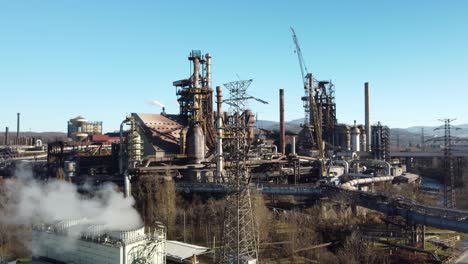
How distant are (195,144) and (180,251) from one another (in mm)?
20455

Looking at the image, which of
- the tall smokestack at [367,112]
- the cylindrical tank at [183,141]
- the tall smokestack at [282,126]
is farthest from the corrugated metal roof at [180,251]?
the tall smokestack at [367,112]

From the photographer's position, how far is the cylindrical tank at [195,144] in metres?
43.2

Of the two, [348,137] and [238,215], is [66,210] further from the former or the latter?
[348,137]

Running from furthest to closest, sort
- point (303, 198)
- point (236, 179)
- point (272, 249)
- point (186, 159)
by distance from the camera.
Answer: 1. point (186, 159)
2. point (303, 198)
3. point (272, 249)
4. point (236, 179)

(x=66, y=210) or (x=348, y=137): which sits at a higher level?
(x=348, y=137)

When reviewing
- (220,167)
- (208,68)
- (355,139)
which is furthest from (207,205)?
(355,139)

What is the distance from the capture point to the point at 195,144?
1698 inches

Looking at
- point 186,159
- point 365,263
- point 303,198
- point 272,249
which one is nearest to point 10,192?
point 186,159

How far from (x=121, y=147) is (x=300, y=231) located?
21149mm

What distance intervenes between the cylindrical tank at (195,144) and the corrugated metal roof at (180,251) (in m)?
18.9

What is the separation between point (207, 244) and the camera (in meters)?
28.8

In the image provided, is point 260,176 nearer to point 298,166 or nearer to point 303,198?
point 298,166

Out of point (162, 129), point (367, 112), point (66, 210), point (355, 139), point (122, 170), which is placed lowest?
point (66, 210)

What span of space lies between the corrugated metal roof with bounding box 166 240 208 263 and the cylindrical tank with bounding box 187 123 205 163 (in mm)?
18907
